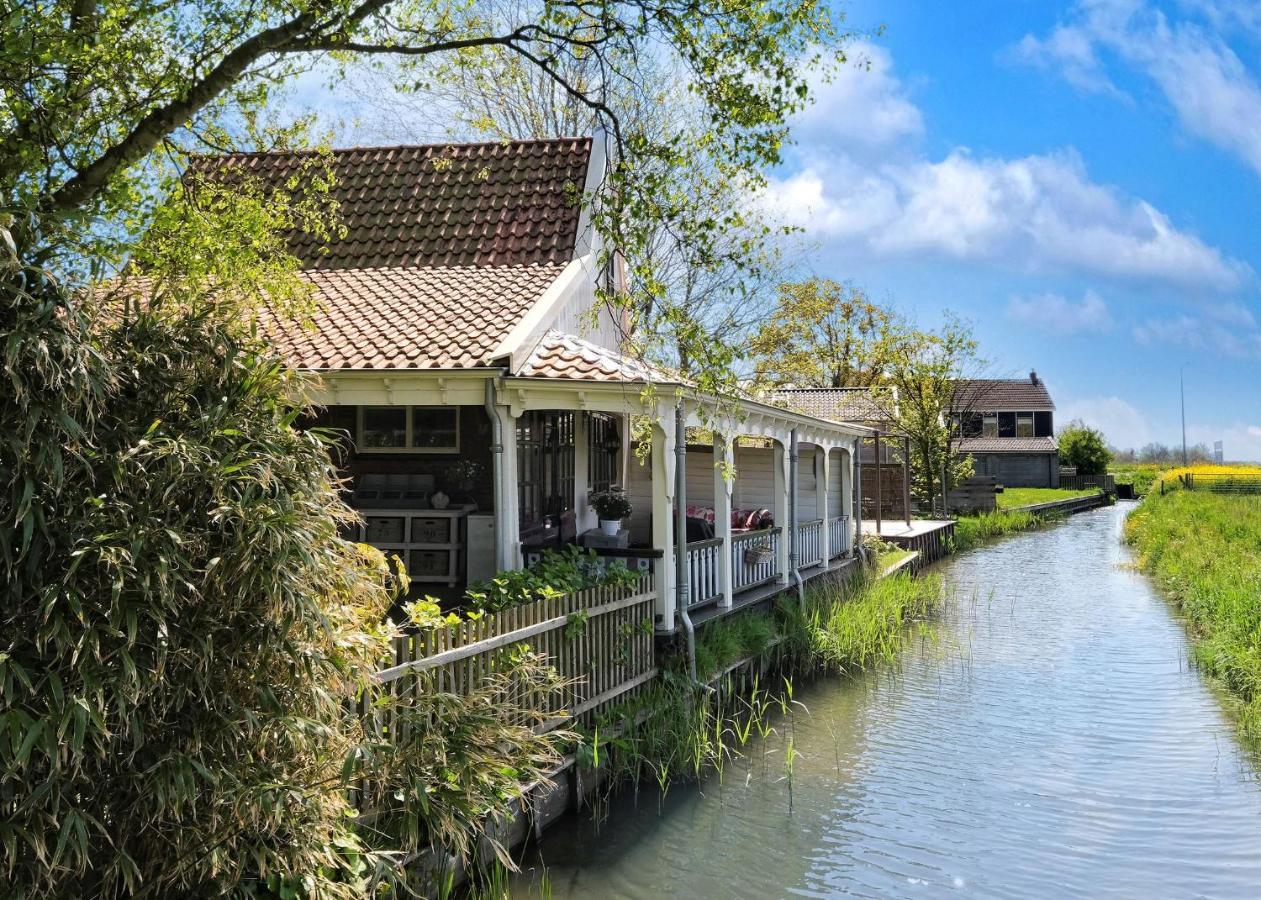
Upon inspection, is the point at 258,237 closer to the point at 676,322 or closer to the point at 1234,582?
the point at 676,322

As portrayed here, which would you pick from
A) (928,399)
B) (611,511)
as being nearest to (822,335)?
(928,399)

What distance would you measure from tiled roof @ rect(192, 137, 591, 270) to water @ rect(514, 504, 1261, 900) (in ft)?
25.7

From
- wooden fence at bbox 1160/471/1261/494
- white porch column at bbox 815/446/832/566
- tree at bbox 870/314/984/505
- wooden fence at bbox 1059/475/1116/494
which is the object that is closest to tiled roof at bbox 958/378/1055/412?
wooden fence at bbox 1059/475/1116/494

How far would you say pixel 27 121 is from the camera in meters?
8.34

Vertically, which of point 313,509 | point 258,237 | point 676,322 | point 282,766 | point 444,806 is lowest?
point 444,806

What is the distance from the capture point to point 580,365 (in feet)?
36.2

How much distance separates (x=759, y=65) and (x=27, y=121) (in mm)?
5874

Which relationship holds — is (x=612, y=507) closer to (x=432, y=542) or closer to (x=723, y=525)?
(x=723, y=525)

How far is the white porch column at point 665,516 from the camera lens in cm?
1090

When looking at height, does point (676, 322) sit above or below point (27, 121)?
below

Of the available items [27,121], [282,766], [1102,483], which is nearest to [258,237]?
[27,121]

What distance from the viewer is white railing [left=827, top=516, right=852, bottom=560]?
1914 centimetres

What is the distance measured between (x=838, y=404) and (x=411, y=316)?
2106 cm

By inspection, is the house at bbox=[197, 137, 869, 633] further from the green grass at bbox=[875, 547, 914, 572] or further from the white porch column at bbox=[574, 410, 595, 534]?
the green grass at bbox=[875, 547, 914, 572]
